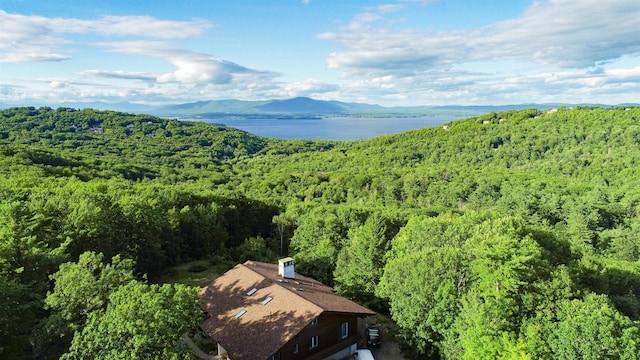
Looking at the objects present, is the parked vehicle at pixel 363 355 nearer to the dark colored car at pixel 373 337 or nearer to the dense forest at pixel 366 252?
the dark colored car at pixel 373 337

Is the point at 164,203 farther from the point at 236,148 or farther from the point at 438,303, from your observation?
the point at 236,148

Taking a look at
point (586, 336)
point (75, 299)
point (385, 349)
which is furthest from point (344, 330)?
point (75, 299)

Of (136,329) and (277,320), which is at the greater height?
(136,329)

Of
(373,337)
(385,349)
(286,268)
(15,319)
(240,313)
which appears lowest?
(385,349)

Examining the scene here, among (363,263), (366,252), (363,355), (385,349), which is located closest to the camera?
(363,355)

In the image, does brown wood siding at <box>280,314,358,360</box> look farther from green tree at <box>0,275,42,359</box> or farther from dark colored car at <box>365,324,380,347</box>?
green tree at <box>0,275,42,359</box>

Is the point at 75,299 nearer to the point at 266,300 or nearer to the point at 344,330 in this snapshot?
the point at 266,300

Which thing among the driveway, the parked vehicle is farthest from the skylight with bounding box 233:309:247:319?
the driveway

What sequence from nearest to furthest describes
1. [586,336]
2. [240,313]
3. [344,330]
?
1. [586,336]
2. [240,313]
3. [344,330]
